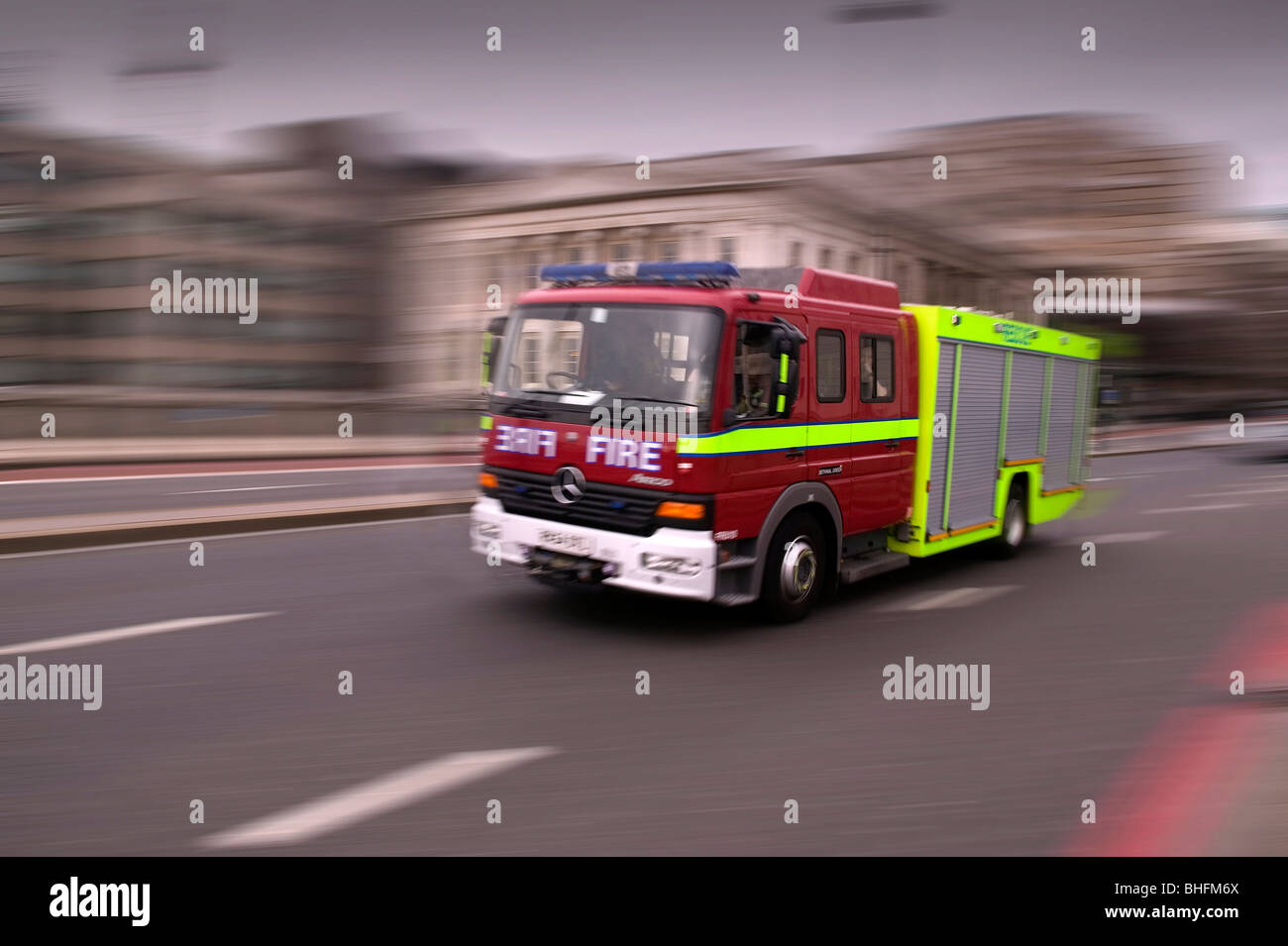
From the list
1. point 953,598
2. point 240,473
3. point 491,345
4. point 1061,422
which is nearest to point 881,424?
point 953,598

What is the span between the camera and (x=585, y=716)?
5.58 metres

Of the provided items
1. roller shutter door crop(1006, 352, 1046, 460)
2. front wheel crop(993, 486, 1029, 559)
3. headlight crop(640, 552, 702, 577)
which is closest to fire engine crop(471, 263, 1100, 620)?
headlight crop(640, 552, 702, 577)

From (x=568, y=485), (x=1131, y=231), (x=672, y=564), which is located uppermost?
(x=1131, y=231)

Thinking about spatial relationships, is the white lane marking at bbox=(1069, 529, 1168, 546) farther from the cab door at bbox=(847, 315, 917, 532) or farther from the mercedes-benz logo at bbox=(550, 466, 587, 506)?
the mercedes-benz logo at bbox=(550, 466, 587, 506)

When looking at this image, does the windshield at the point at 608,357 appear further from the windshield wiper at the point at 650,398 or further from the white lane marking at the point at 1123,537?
the white lane marking at the point at 1123,537

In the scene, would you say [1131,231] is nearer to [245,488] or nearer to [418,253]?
[418,253]

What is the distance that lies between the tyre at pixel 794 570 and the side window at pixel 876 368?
114 centimetres

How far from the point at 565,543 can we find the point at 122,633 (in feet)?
9.27

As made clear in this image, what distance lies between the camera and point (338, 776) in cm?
467

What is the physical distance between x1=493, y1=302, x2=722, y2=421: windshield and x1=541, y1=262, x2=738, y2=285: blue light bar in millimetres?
310

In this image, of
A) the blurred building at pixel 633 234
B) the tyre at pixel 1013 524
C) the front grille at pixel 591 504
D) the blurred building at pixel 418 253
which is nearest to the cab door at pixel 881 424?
the front grille at pixel 591 504

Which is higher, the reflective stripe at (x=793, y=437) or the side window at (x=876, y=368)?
the side window at (x=876, y=368)

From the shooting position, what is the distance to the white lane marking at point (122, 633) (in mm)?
6618
